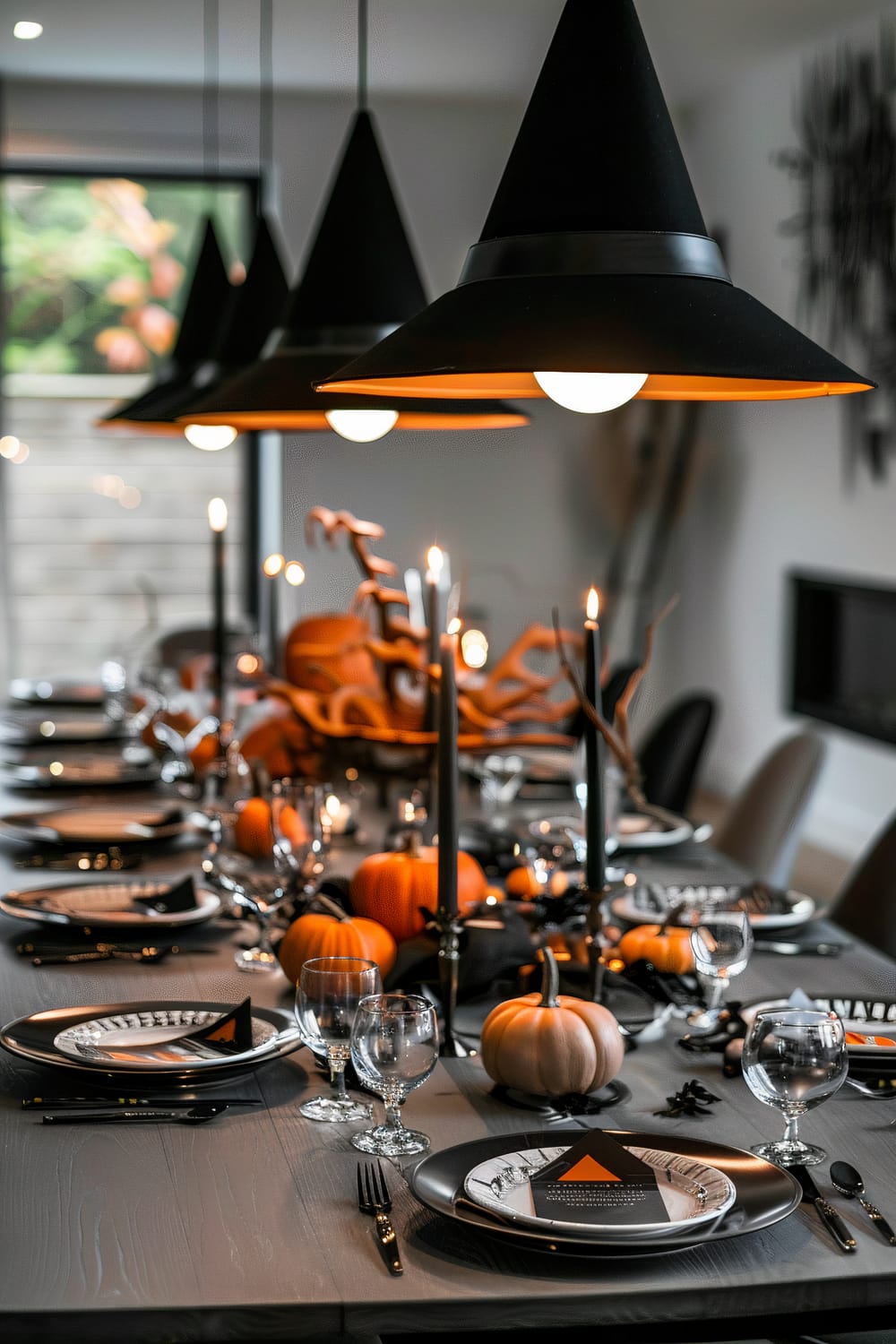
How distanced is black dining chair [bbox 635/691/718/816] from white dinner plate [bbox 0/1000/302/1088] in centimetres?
189

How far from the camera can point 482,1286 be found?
97 cm

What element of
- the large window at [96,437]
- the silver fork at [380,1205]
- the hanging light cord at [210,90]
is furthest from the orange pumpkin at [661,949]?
the large window at [96,437]

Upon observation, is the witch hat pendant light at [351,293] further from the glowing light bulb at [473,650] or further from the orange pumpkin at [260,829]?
the glowing light bulb at [473,650]

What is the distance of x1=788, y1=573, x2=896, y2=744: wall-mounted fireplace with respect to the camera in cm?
528

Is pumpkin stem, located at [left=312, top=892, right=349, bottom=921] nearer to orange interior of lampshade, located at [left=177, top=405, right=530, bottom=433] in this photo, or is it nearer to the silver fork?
the silver fork

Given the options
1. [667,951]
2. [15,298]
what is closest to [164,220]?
[15,298]

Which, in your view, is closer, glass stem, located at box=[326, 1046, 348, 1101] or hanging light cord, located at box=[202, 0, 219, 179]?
glass stem, located at box=[326, 1046, 348, 1101]

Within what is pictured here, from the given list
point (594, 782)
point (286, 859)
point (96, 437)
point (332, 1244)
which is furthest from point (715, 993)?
point (96, 437)

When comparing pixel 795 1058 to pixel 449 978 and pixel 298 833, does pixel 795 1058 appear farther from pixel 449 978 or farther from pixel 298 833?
pixel 298 833

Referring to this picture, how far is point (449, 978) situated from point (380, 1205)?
36 cm

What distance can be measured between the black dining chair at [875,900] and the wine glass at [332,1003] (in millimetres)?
1035

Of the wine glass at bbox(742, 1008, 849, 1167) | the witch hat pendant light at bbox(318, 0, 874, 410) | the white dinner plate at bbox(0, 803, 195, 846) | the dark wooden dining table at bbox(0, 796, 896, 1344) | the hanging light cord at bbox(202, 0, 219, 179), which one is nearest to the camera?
the dark wooden dining table at bbox(0, 796, 896, 1344)

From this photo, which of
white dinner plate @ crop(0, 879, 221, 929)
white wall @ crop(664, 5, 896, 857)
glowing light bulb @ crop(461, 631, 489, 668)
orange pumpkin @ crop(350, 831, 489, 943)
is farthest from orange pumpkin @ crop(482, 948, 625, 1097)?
white wall @ crop(664, 5, 896, 857)

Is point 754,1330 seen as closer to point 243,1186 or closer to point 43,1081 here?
point 243,1186
